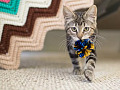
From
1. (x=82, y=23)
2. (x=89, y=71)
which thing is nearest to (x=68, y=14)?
(x=82, y=23)

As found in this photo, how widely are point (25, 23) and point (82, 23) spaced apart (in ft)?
1.03

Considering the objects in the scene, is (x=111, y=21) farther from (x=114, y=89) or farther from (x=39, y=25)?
(x=114, y=89)

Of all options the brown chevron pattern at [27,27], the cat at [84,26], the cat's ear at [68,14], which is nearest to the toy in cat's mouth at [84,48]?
the cat at [84,26]

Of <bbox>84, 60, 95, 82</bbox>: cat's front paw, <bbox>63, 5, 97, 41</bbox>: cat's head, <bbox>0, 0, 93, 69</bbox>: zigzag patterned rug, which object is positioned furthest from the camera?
<bbox>0, 0, 93, 69</bbox>: zigzag patterned rug

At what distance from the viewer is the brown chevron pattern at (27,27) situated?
1.00 m

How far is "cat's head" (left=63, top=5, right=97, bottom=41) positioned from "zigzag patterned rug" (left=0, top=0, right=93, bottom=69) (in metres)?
0.10

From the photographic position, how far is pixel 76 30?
0.90 metres

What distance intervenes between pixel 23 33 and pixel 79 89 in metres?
0.49

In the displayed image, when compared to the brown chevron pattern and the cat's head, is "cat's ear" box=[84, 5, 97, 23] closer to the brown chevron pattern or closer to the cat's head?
the cat's head

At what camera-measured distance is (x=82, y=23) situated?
0.89 m

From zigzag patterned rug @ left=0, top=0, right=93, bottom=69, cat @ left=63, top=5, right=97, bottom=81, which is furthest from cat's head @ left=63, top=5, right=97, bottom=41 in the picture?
zigzag patterned rug @ left=0, top=0, right=93, bottom=69

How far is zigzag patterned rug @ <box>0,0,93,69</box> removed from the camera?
3.24 feet

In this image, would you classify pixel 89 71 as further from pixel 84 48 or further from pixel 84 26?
pixel 84 26

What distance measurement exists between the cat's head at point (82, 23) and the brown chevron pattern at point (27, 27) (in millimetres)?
98
